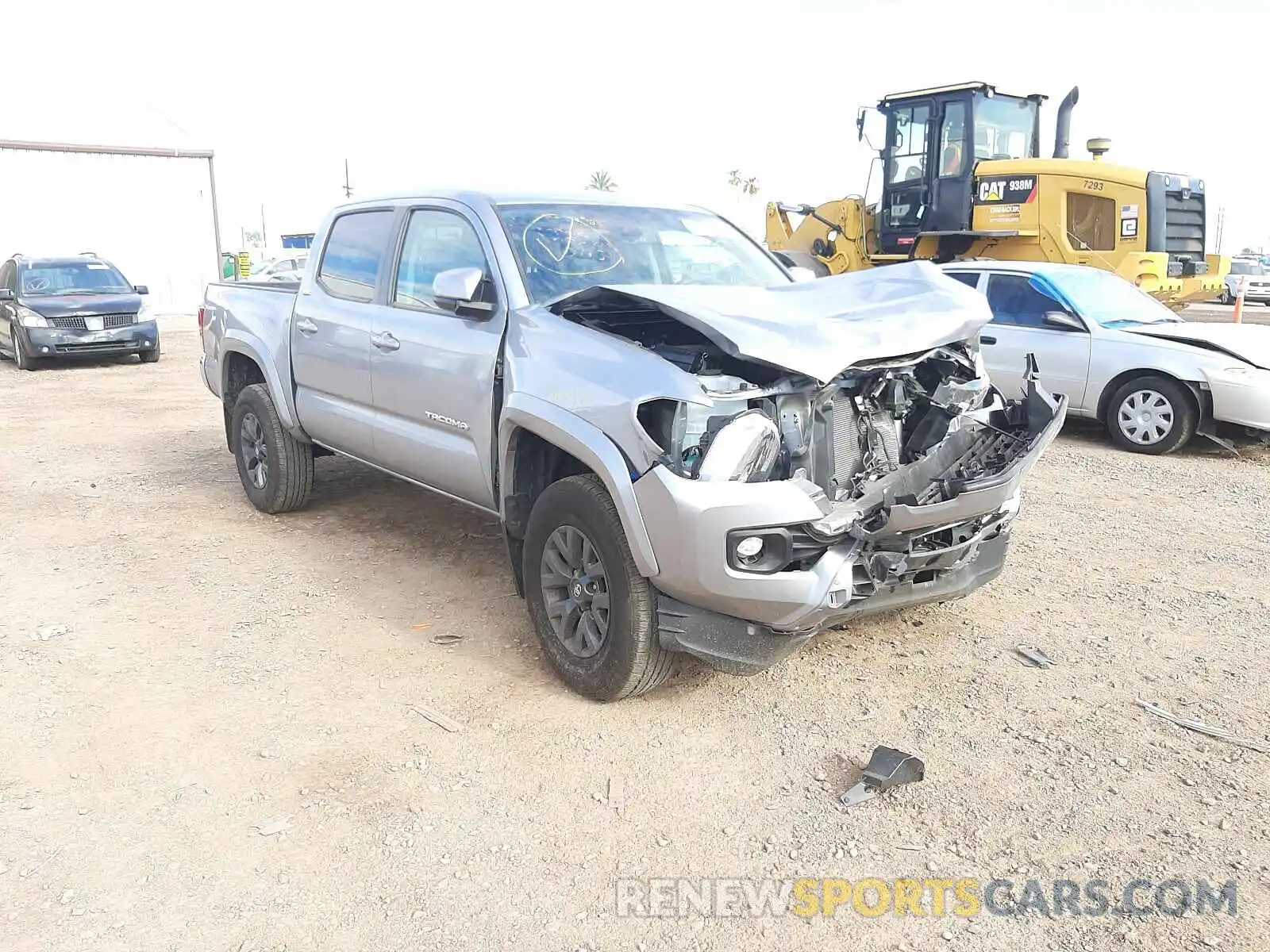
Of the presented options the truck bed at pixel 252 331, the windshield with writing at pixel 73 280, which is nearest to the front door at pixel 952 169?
the truck bed at pixel 252 331

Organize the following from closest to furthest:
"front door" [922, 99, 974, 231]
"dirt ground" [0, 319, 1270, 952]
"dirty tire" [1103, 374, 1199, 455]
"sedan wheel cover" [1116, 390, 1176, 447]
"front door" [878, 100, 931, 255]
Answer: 1. "dirt ground" [0, 319, 1270, 952]
2. "dirty tire" [1103, 374, 1199, 455]
3. "sedan wheel cover" [1116, 390, 1176, 447]
4. "front door" [922, 99, 974, 231]
5. "front door" [878, 100, 931, 255]

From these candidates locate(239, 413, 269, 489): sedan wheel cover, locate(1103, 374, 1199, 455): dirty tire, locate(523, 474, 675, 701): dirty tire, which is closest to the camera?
locate(523, 474, 675, 701): dirty tire

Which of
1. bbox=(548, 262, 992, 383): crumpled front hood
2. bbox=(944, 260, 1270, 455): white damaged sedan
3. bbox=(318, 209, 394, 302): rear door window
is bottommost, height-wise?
bbox=(944, 260, 1270, 455): white damaged sedan

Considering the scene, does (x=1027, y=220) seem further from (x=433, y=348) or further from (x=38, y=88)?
(x=38, y=88)

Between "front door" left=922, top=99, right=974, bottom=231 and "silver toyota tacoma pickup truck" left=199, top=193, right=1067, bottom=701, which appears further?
"front door" left=922, top=99, right=974, bottom=231

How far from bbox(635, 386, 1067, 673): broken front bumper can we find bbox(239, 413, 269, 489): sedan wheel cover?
12.4 feet

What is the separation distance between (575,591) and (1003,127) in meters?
12.1

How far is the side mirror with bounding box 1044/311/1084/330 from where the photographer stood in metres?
8.40

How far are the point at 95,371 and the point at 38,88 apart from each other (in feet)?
58.0

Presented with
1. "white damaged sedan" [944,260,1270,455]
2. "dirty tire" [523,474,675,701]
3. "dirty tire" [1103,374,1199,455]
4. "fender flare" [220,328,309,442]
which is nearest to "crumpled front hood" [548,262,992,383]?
"dirty tire" [523,474,675,701]

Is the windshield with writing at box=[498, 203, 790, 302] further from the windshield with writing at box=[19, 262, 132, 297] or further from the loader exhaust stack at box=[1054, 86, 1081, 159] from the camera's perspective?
the windshield with writing at box=[19, 262, 132, 297]

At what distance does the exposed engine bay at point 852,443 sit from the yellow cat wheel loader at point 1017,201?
31.2ft

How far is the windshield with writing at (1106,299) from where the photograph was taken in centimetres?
851

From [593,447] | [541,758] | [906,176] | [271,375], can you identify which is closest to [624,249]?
[593,447]
